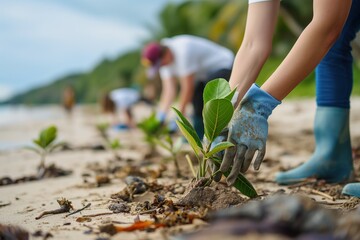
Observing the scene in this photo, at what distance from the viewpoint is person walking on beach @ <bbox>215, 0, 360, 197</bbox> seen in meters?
1.57

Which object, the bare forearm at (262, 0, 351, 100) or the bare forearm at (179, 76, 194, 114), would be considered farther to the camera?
the bare forearm at (179, 76, 194, 114)

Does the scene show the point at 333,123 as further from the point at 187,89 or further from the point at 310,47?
the point at 187,89

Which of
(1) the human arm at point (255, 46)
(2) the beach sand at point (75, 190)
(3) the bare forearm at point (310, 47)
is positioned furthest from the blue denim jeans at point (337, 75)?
(3) the bare forearm at point (310, 47)

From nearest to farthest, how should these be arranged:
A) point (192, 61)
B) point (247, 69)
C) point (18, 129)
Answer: point (247, 69)
point (192, 61)
point (18, 129)

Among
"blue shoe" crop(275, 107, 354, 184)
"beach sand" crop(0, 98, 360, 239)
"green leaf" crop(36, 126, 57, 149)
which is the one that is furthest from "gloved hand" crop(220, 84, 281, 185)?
"green leaf" crop(36, 126, 57, 149)

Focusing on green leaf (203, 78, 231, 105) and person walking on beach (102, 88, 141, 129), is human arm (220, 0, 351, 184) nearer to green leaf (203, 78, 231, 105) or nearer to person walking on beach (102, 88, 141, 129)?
green leaf (203, 78, 231, 105)

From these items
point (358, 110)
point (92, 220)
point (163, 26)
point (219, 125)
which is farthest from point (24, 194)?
point (163, 26)

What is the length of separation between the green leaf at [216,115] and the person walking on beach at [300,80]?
70 millimetres

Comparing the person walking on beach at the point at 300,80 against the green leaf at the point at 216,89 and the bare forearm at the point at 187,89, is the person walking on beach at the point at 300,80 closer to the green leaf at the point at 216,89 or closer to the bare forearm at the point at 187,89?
the green leaf at the point at 216,89

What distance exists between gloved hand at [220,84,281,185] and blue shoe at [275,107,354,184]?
0.83 meters

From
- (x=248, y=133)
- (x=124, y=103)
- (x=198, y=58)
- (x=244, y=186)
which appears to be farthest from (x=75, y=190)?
(x=124, y=103)

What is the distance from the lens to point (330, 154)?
236cm

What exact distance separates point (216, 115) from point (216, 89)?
13 centimetres

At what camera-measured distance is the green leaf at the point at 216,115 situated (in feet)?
4.92
